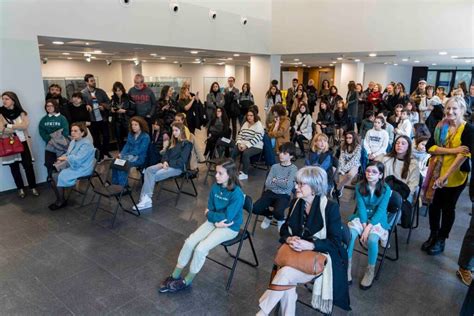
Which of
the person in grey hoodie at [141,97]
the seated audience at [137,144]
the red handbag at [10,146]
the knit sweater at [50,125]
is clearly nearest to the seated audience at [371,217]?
the seated audience at [137,144]

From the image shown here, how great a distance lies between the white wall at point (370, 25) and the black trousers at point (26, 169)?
6962 millimetres

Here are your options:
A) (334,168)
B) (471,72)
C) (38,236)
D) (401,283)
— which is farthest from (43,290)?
(471,72)

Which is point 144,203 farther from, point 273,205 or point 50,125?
point 50,125

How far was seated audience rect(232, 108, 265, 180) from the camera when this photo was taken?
5941 mm

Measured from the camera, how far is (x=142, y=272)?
10.3ft

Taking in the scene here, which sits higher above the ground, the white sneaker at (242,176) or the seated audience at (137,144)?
the seated audience at (137,144)

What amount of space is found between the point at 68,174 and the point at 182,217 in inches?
64.8

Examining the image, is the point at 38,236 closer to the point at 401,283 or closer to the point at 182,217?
the point at 182,217

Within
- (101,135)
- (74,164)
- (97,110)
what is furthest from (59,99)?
(74,164)

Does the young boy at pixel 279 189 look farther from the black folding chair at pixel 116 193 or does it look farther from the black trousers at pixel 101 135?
the black trousers at pixel 101 135

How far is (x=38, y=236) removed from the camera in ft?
12.6

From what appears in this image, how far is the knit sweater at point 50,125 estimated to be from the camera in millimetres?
5215

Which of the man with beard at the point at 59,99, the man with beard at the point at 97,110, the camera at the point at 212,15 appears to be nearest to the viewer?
the man with beard at the point at 59,99

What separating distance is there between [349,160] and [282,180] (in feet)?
5.17
